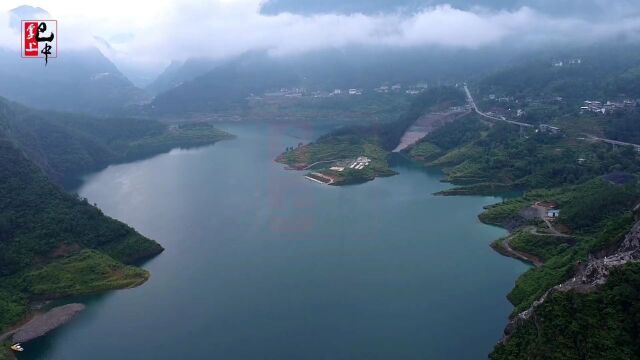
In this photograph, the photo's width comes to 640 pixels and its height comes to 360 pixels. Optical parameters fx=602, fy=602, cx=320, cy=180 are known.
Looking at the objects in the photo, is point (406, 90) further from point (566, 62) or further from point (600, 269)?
point (600, 269)

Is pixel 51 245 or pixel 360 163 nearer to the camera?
pixel 51 245

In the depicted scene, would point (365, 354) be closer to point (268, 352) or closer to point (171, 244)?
point (268, 352)

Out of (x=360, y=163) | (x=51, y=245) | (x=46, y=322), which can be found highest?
(x=360, y=163)

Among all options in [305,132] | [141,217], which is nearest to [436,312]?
[141,217]

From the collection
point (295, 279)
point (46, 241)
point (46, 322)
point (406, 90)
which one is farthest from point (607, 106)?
point (46, 322)

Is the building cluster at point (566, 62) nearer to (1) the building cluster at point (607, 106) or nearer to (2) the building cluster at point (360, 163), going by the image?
(1) the building cluster at point (607, 106)

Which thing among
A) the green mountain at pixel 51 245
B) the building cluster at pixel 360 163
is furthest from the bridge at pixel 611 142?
the green mountain at pixel 51 245

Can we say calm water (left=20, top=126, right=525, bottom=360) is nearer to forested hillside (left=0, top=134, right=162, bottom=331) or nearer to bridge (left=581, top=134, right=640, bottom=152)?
forested hillside (left=0, top=134, right=162, bottom=331)
